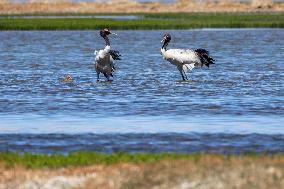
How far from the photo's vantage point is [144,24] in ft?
234

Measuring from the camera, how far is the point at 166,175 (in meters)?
12.4

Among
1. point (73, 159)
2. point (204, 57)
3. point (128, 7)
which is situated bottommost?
point (128, 7)

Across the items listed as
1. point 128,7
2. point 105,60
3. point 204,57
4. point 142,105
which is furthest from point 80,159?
point 128,7

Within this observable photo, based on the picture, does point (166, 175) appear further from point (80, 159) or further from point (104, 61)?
point (104, 61)

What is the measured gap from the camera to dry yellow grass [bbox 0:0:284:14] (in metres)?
104

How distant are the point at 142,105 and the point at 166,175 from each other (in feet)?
35.6

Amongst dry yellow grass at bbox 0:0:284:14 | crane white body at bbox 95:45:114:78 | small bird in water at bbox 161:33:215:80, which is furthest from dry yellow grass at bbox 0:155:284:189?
dry yellow grass at bbox 0:0:284:14

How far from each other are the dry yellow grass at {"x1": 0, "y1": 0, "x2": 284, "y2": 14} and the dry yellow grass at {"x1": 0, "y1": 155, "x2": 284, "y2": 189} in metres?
88.9

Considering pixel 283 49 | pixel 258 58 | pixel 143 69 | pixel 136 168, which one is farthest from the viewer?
pixel 283 49

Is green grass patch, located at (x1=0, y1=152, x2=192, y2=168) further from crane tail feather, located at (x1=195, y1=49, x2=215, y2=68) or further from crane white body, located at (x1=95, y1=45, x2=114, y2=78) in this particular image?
crane tail feather, located at (x1=195, y1=49, x2=215, y2=68)

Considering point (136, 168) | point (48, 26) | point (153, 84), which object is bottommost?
point (48, 26)

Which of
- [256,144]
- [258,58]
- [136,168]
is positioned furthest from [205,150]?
[258,58]

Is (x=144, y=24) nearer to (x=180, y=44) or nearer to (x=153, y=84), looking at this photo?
(x=180, y=44)

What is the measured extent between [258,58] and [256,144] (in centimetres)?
2438
